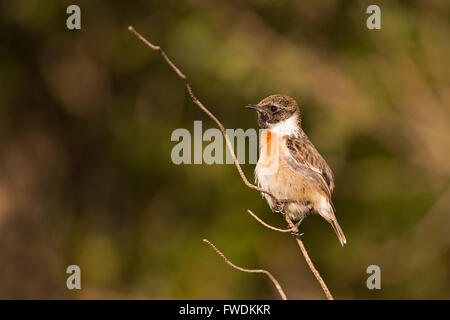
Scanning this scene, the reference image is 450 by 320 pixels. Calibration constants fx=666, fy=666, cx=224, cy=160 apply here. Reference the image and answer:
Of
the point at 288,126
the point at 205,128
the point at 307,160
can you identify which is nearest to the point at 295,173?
the point at 307,160

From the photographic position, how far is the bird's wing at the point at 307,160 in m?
4.84

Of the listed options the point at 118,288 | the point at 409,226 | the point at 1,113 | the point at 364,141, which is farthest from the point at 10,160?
the point at 409,226

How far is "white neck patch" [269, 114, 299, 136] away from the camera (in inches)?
183

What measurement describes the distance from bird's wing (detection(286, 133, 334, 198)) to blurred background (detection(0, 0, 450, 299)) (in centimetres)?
340

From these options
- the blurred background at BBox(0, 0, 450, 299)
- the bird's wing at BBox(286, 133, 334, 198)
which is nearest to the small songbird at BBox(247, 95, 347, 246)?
the bird's wing at BBox(286, 133, 334, 198)

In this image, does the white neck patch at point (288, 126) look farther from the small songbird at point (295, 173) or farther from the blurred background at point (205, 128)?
the blurred background at point (205, 128)

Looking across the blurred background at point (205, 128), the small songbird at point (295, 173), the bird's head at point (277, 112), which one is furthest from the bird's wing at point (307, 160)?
the blurred background at point (205, 128)

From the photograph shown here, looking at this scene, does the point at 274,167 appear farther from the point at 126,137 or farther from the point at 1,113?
the point at 1,113

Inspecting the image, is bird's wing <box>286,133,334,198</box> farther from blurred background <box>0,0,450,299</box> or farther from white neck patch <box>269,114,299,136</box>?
blurred background <box>0,0,450,299</box>

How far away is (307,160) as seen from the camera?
16.0 ft

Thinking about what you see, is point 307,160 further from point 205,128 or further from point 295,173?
point 205,128

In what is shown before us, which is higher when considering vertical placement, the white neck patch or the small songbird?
the white neck patch

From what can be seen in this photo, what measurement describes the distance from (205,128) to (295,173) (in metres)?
4.39

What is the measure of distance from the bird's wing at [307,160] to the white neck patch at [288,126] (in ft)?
0.23
